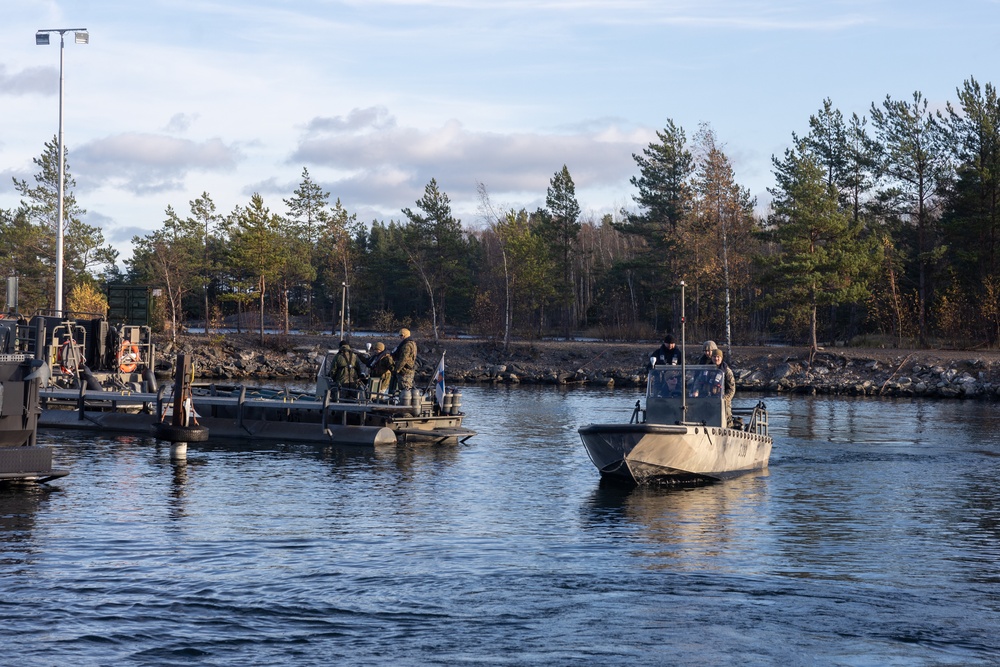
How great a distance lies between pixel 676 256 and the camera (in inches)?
2977

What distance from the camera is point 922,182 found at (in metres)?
66.8

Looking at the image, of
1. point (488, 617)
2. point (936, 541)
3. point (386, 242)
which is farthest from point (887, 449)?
point (386, 242)

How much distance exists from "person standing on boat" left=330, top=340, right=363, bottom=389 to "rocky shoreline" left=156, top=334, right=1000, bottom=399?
2735cm

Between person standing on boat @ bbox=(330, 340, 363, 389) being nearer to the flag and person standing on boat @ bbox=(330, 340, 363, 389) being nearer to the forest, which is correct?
the flag

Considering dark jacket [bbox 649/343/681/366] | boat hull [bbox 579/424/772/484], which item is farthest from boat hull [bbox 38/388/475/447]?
boat hull [bbox 579/424/772/484]

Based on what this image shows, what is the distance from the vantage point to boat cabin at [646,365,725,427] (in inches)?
972

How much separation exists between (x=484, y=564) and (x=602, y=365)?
52.6m

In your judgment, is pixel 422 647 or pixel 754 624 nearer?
pixel 422 647

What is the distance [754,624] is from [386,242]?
101m

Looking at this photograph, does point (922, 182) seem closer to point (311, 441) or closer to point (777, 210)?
point (777, 210)

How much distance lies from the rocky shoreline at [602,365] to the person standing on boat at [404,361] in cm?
2777

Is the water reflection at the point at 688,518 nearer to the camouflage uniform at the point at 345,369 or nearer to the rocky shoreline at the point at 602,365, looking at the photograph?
the camouflage uniform at the point at 345,369

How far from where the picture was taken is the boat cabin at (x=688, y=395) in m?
24.7

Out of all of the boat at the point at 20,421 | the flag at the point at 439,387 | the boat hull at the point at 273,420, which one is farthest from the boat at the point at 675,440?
the boat at the point at 20,421
